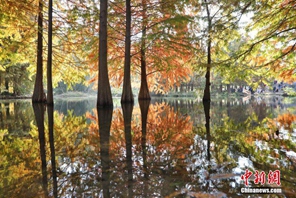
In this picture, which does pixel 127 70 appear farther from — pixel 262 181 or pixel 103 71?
pixel 262 181

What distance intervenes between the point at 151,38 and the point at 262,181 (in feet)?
Result: 28.3

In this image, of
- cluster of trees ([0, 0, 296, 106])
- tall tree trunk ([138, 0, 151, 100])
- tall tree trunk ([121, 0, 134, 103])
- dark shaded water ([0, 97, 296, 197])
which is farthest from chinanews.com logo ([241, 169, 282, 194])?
tall tree trunk ([138, 0, 151, 100])

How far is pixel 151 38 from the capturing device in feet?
30.7

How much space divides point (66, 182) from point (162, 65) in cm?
1079

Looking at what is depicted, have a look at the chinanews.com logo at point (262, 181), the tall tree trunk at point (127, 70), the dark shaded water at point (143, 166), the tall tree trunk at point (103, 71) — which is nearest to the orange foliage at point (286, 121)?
the dark shaded water at point (143, 166)

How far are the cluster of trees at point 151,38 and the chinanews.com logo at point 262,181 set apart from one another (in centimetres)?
508

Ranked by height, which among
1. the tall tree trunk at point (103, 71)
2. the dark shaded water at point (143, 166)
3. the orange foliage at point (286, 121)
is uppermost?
the tall tree trunk at point (103, 71)

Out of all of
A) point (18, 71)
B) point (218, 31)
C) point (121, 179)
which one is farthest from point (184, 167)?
point (18, 71)

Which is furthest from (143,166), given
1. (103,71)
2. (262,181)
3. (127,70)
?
(127,70)

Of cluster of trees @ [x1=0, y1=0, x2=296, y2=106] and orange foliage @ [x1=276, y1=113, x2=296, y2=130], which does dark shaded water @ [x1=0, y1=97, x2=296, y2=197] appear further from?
cluster of trees @ [x1=0, y1=0, x2=296, y2=106]

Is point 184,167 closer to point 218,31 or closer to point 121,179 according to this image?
point 121,179

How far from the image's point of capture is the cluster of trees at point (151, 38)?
6.16 meters

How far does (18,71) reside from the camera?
22.1m

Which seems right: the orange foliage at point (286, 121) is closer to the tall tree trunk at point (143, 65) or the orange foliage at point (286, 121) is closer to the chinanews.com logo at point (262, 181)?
the chinanews.com logo at point (262, 181)
